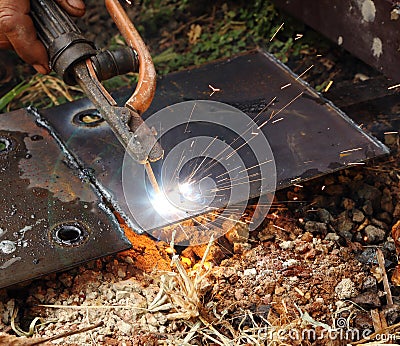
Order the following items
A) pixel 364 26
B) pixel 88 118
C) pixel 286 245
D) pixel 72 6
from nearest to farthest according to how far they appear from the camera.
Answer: pixel 286 245 → pixel 72 6 → pixel 88 118 → pixel 364 26

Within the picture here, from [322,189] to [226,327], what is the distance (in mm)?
870

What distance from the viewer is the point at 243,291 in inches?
93.6

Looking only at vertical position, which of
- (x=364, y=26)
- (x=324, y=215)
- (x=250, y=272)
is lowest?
(x=324, y=215)

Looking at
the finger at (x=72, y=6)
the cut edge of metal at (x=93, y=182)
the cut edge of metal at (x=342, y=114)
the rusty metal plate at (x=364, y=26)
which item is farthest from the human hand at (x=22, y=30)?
the rusty metal plate at (x=364, y=26)

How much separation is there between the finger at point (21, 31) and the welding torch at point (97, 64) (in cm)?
3

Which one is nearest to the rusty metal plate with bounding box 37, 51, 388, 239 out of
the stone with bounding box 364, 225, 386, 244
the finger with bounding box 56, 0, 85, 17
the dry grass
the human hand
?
the stone with bounding box 364, 225, 386, 244

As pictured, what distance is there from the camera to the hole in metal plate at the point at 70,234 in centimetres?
235

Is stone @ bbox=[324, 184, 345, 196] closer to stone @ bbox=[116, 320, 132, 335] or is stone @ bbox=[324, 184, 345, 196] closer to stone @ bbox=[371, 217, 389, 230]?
stone @ bbox=[371, 217, 389, 230]

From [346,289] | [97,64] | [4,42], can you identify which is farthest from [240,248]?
[4,42]

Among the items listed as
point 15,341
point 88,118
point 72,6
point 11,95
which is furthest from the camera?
point 11,95

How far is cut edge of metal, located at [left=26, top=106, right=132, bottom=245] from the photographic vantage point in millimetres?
2418

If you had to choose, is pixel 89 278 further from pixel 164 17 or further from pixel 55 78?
pixel 164 17

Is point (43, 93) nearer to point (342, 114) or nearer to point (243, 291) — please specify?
point (342, 114)

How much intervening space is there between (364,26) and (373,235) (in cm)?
107
